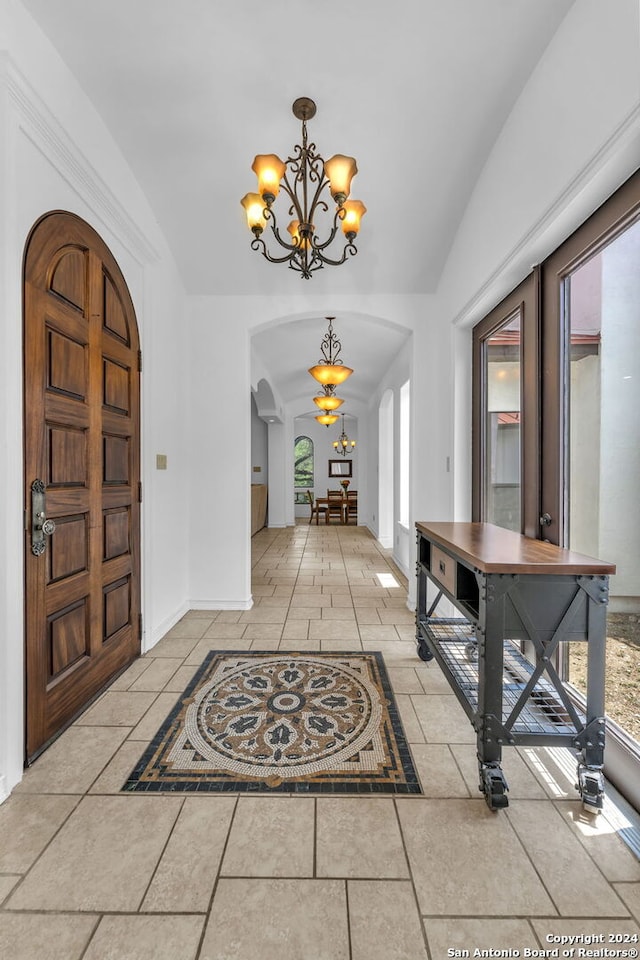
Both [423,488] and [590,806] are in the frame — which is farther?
[423,488]

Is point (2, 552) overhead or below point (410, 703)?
overhead

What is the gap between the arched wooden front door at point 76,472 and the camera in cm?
193

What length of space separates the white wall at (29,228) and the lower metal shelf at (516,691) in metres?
1.81

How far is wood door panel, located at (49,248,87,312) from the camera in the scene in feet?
6.94

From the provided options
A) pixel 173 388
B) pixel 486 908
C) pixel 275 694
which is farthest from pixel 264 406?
pixel 486 908

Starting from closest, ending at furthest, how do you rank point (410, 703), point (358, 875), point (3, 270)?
point (358, 875)
point (3, 270)
point (410, 703)

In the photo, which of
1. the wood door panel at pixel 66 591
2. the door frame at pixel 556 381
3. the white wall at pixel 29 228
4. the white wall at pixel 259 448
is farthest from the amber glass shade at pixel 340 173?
the white wall at pixel 259 448

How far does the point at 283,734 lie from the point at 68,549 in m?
1.32

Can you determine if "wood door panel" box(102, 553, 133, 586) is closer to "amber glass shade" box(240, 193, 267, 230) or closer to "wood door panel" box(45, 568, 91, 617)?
"wood door panel" box(45, 568, 91, 617)

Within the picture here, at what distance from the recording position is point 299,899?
129 cm

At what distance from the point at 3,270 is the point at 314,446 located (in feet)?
42.1

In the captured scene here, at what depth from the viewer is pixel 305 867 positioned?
139cm

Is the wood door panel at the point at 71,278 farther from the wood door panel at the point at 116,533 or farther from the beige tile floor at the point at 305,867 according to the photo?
the beige tile floor at the point at 305,867

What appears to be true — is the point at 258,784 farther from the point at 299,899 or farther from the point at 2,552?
the point at 2,552
